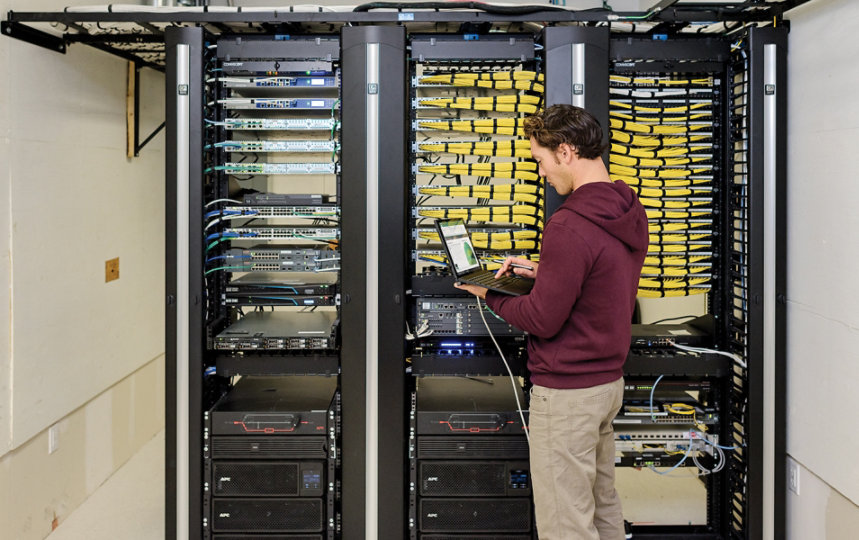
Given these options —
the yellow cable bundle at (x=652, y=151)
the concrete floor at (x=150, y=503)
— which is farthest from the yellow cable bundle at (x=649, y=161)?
the concrete floor at (x=150, y=503)

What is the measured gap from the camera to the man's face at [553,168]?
1.92 m

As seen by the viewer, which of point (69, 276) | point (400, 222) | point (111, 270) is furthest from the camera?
point (111, 270)

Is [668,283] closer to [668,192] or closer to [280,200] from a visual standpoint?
[668,192]

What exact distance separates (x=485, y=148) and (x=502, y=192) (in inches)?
7.5

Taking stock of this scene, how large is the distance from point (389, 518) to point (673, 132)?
1930mm

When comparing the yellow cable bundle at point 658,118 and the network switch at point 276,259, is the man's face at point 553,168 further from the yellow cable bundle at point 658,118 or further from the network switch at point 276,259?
the network switch at point 276,259

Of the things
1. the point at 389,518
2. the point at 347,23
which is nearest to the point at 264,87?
the point at 347,23

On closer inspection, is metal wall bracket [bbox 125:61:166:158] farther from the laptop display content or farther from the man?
the man

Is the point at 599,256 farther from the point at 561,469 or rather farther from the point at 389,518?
the point at 389,518

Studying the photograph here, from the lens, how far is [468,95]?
2721 millimetres

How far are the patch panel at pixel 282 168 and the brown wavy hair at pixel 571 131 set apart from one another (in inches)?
37.0

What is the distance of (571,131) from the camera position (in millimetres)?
1854

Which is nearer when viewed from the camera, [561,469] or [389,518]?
[561,469]

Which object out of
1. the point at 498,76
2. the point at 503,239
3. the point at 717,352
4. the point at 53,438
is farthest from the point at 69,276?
the point at 717,352
